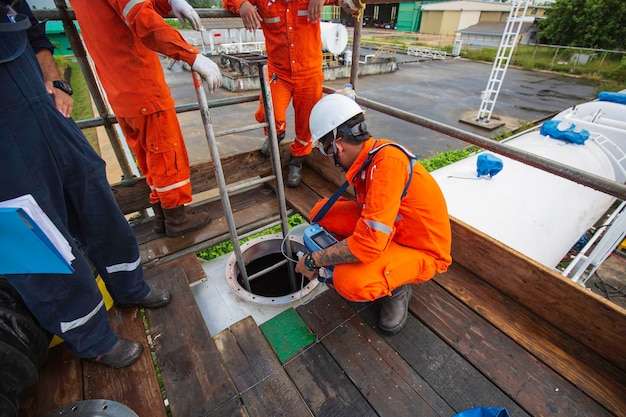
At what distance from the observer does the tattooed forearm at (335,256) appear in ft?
6.50

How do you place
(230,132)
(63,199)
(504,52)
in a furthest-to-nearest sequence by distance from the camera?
(504,52) → (230,132) → (63,199)

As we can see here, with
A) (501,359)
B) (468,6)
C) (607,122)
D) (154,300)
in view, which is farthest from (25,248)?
(468,6)

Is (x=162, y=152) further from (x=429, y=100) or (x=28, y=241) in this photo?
(x=429, y=100)

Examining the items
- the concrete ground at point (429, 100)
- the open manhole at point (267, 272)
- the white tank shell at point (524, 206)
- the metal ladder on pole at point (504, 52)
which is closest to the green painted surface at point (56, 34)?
the concrete ground at point (429, 100)

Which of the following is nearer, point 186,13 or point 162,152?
point 186,13

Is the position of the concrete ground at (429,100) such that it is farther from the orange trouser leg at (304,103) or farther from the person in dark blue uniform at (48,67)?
the person in dark blue uniform at (48,67)

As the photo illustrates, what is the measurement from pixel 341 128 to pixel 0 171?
1.70 metres

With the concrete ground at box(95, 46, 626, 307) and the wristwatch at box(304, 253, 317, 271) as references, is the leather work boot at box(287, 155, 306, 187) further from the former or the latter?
the concrete ground at box(95, 46, 626, 307)

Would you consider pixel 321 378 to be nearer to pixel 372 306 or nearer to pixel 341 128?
pixel 372 306

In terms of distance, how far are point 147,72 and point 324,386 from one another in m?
2.55

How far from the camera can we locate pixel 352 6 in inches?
114

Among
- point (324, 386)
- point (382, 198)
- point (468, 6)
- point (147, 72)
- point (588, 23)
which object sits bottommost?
point (324, 386)

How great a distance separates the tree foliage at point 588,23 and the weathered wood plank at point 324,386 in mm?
33258

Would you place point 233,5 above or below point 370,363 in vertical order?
above
